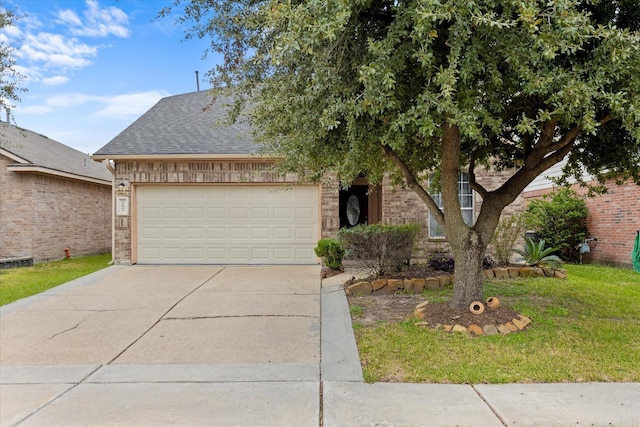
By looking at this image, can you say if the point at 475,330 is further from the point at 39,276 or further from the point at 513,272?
the point at 39,276

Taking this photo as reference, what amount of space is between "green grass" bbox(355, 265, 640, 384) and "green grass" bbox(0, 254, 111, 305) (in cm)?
680

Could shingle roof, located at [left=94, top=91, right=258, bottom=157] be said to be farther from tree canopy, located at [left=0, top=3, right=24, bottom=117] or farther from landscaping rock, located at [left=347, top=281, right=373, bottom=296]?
landscaping rock, located at [left=347, top=281, right=373, bottom=296]

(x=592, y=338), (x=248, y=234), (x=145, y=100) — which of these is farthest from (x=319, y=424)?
(x=145, y=100)

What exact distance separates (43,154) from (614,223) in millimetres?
17796

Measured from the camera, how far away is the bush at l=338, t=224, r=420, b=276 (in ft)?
25.0

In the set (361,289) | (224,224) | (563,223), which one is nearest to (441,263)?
(361,289)

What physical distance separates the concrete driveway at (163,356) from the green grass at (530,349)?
2.78ft

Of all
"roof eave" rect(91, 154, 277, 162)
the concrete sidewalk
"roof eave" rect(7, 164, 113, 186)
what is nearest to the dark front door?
"roof eave" rect(91, 154, 277, 162)

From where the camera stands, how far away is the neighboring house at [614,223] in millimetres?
9961

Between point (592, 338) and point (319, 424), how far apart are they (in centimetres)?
357

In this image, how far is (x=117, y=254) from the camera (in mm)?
10734

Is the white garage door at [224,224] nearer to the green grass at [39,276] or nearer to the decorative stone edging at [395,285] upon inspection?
the green grass at [39,276]

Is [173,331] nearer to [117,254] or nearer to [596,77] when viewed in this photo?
[596,77]

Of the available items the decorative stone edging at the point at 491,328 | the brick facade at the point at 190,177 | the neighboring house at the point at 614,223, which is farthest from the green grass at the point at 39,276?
the neighboring house at the point at 614,223
